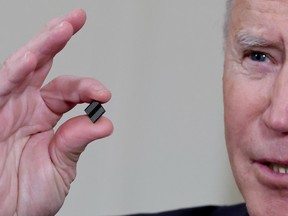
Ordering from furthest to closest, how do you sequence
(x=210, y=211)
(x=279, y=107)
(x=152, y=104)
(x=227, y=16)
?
(x=152, y=104) → (x=210, y=211) → (x=227, y=16) → (x=279, y=107)

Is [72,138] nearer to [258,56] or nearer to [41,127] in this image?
[41,127]

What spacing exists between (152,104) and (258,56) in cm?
68

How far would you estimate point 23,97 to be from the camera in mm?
1480

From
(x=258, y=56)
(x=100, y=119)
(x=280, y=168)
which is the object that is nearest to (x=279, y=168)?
(x=280, y=168)

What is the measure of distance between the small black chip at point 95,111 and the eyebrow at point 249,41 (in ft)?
1.06

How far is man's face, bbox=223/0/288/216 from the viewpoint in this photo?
140cm

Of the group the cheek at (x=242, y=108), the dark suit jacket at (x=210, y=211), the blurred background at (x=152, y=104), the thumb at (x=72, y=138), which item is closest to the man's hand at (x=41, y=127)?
the thumb at (x=72, y=138)

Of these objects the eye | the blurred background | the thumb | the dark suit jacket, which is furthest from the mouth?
the blurred background

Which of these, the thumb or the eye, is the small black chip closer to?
the thumb

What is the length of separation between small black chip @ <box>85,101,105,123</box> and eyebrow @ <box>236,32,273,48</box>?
0.32m

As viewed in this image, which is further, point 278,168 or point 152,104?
point 152,104

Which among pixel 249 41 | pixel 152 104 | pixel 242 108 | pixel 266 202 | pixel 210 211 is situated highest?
pixel 249 41

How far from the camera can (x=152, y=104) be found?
216 cm

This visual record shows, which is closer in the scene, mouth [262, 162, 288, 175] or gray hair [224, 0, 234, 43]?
mouth [262, 162, 288, 175]
